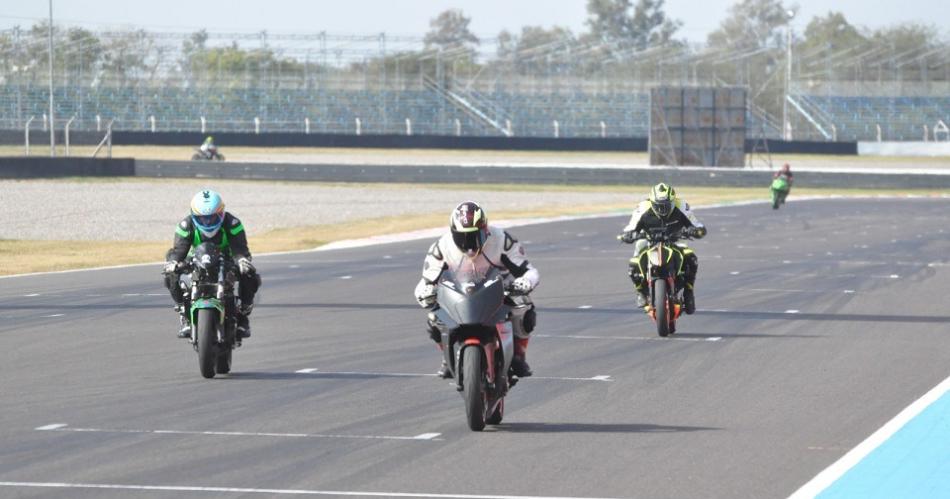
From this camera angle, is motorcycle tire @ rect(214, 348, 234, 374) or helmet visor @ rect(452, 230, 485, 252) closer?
helmet visor @ rect(452, 230, 485, 252)

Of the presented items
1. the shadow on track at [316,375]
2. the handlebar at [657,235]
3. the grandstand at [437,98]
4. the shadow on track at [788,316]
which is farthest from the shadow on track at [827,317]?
the grandstand at [437,98]

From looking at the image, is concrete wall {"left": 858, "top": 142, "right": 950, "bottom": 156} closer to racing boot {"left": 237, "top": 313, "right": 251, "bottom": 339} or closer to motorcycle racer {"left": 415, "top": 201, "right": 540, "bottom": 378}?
racing boot {"left": 237, "top": 313, "right": 251, "bottom": 339}

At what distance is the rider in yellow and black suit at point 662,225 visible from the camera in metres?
16.4

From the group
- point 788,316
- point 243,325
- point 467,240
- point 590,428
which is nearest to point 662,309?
point 788,316

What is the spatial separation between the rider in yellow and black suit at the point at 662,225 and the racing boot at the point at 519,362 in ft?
19.9

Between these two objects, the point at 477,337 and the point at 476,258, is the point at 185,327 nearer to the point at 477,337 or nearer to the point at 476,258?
the point at 476,258

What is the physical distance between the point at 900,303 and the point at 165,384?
10.5 meters

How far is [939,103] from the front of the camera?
91.2m

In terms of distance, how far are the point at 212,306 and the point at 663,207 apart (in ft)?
19.2

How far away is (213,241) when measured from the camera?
12969 millimetres

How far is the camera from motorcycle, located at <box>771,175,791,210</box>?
146 feet

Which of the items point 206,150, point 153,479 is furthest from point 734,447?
point 206,150

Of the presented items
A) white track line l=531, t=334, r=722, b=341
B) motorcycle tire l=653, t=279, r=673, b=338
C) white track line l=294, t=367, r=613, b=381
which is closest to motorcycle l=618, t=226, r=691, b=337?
motorcycle tire l=653, t=279, r=673, b=338

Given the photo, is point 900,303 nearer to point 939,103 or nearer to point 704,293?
point 704,293
